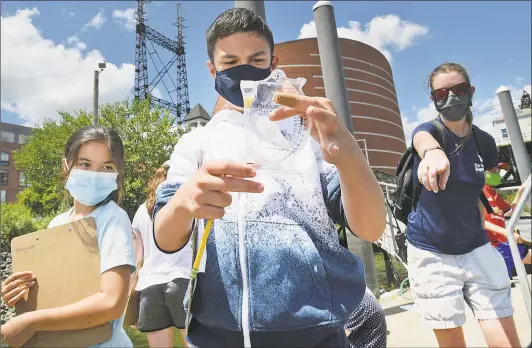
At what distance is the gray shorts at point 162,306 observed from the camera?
266 cm

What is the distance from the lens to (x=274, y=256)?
34.4 inches

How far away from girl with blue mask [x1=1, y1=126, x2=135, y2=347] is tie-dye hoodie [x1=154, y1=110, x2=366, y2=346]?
40 cm

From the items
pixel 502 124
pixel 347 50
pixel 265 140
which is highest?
pixel 347 50

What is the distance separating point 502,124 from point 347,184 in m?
1.43

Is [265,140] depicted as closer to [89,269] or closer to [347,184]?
[347,184]

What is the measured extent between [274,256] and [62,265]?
0.81 m

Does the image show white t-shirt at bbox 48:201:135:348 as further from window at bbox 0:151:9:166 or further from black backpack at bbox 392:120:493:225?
black backpack at bbox 392:120:493:225

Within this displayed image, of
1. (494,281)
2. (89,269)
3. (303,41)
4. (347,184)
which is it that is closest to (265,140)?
(347,184)

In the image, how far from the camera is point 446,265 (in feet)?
5.92

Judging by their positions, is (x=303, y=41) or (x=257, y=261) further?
(x=303, y=41)

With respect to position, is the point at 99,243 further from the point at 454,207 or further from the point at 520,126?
the point at 520,126

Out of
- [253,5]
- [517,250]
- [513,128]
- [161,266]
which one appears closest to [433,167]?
[517,250]

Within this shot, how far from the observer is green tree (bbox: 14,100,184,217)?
231cm

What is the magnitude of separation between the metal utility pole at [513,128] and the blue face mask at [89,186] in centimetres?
162
